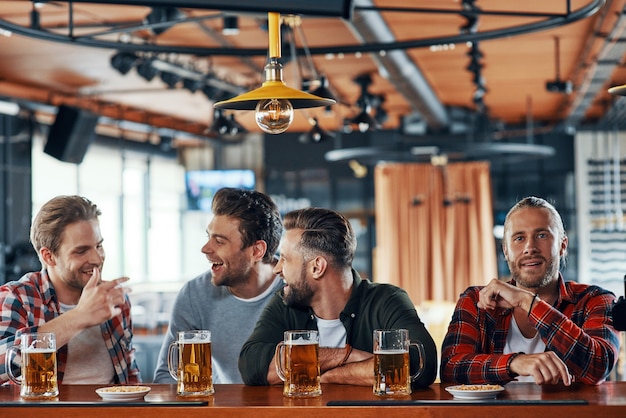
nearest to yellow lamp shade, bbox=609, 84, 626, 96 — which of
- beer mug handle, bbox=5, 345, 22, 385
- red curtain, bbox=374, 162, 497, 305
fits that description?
beer mug handle, bbox=5, 345, 22, 385

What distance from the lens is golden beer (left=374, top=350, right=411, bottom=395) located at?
8.09 feet

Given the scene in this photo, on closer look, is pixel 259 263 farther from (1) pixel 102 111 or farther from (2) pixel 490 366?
(1) pixel 102 111

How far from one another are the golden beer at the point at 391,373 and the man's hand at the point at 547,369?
14.2 inches

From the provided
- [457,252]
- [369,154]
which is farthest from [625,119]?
[369,154]

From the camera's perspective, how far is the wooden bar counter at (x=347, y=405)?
7.48ft

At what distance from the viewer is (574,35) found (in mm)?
8383

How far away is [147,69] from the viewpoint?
8.30m

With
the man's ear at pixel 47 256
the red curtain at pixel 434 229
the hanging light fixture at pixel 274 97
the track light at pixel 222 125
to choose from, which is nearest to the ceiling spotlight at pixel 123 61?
the track light at pixel 222 125

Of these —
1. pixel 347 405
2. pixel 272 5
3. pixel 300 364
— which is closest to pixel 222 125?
pixel 300 364

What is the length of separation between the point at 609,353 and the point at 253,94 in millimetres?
1284

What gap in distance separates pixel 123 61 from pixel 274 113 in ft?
18.1

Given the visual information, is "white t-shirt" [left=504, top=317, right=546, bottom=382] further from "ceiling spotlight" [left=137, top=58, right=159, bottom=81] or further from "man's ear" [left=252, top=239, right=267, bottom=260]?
"ceiling spotlight" [left=137, top=58, right=159, bottom=81]

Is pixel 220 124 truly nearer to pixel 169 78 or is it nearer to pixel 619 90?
pixel 169 78

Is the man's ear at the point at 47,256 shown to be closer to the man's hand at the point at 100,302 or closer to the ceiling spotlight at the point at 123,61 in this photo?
the man's hand at the point at 100,302
